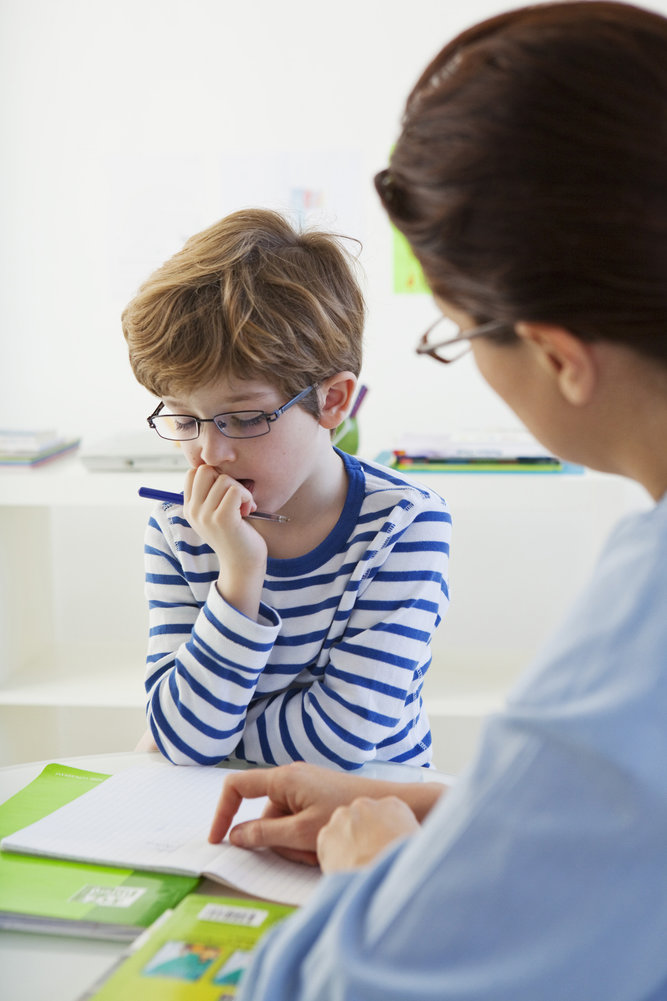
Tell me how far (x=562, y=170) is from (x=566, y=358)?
0.10 metres

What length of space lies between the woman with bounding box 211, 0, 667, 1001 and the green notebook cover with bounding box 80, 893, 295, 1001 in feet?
0.38

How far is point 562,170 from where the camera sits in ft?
1.79

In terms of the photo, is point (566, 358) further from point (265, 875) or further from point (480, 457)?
point (480, 457)

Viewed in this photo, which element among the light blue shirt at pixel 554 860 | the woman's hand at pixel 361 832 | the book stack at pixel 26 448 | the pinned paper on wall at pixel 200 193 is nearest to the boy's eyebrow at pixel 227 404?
the woman's hand at pixel 361 832

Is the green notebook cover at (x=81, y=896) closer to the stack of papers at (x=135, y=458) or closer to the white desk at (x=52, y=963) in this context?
the white desk at (x=52, y=963)

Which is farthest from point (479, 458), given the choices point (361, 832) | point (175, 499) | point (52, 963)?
point (52, 963)

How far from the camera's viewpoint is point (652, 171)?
1.77 feet

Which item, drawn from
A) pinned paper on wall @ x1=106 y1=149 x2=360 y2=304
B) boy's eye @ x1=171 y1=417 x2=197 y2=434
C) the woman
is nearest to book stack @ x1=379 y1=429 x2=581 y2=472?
pinned paper on wall @ x1=106 y1=149 x2=360 y2=304

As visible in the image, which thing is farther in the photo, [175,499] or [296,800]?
[175,499]

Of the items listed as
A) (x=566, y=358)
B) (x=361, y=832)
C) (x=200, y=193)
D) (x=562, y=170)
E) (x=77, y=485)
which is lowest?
(x=77, y=485)

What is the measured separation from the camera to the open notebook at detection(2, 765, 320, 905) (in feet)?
2.77

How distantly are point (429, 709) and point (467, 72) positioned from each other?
1.71m

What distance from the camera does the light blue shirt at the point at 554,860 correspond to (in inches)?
19.7

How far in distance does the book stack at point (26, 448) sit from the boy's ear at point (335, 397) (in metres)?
1.13
